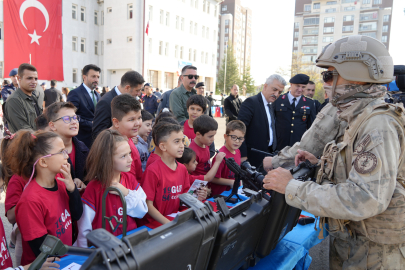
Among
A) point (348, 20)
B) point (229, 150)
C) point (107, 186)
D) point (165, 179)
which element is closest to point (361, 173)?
point (165, 179)

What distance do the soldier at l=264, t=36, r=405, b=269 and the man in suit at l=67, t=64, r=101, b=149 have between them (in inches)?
135

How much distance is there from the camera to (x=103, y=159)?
7.27 feet

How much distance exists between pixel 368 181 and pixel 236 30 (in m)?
82.5

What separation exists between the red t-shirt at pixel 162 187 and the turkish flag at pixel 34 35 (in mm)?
17424

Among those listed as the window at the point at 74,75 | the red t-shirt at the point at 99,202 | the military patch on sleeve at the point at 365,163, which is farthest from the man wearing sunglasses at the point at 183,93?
the window at the point at 74,75

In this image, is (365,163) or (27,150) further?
(27,150)

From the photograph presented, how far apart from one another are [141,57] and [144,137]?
2666 cm

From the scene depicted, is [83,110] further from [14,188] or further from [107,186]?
[107,186]

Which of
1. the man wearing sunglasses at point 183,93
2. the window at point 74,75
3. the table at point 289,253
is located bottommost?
the table at point 289,253

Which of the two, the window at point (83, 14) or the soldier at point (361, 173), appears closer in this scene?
the soldier at point (361, 173)

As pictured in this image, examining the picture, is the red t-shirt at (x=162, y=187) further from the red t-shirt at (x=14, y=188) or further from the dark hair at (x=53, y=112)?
the dark hair at (x=53, y=112)

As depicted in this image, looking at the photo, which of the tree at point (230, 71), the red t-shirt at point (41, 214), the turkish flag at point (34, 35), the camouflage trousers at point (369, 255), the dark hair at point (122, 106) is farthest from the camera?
the tree at point (230, 71)

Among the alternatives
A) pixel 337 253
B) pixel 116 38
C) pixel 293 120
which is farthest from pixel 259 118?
pixel 116 38

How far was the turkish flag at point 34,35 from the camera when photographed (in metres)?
16.3
